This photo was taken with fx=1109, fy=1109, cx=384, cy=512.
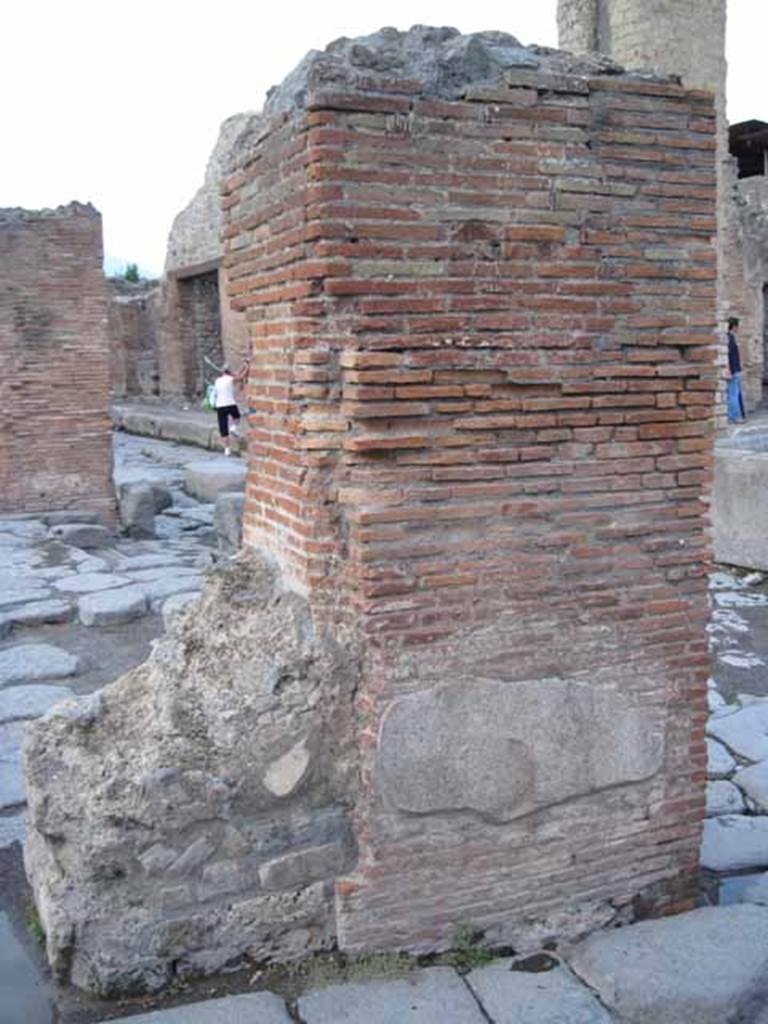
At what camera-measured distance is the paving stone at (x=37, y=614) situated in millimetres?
7379

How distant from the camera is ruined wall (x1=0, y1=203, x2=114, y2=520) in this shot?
1052 centimetres

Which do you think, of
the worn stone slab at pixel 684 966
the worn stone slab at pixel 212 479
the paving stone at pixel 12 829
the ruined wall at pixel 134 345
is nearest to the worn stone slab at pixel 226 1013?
the worn stone slab at pixel 684 966

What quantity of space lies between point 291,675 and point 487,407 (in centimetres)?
94

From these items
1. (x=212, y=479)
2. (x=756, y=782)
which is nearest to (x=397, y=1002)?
(x=756, y=782)

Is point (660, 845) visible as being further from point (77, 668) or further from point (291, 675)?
point (77, 668)

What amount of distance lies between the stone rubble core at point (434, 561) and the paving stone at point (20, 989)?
0.17 metres

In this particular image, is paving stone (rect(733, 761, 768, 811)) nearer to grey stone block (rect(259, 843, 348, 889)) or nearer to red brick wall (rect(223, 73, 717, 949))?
red brick wall (rect(223, 73, 717, 949))

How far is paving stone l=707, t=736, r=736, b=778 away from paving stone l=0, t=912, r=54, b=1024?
2869 mm

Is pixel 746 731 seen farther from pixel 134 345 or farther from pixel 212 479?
pixel 134 345

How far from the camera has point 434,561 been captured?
3.09 metres

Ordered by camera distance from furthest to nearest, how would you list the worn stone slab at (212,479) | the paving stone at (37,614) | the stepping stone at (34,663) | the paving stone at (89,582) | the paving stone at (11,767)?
1. the worn stone slab at (212,479)
2. the paving stone at (89,582)
3. the paving stone at (37,614)
4. the stepping stone at (34,663)
5. the paving stone at (11,767)

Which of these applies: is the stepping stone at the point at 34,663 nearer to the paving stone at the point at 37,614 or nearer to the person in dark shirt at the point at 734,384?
the paving stone at the point at 37,614

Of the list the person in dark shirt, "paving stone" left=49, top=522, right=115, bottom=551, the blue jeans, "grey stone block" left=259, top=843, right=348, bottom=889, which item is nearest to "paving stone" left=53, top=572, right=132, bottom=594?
"paving stone" left=49, top=522, right=115, bottom=551

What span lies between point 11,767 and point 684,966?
3.09 meters
